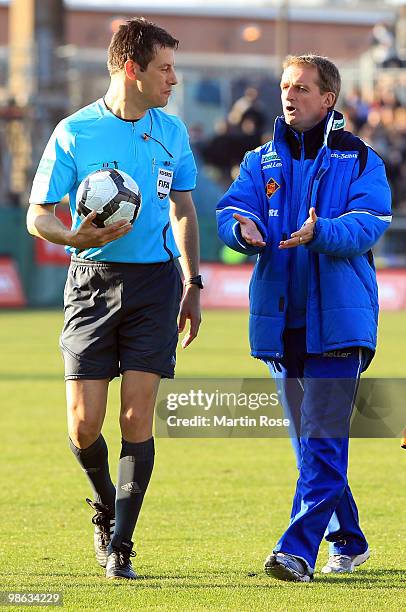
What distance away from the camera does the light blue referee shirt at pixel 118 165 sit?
6.39 m

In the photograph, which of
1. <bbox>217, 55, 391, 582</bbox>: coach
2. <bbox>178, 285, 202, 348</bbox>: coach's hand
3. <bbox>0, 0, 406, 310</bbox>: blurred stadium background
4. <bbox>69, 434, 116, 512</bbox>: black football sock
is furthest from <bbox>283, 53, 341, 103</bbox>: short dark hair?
<bbox>0, 0, 406, 310</bbox>: blurred stadium background

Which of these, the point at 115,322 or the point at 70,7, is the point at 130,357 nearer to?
the point at 115,322

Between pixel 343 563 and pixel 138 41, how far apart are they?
2.65m

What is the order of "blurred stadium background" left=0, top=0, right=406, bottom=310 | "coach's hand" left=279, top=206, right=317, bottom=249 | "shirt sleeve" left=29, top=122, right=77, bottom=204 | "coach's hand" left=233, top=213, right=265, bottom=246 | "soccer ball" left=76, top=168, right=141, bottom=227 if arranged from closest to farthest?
"coach's hand" left=279, top=206, right=317, bottom=249
"soccer ball" left=76, top=168, right=141, bottom=227
"coach's hand" left=233, top=213, right=265, bottom=246
"shirt sleeve" left=29, top=122, right=77, bottom=204
"blurred stadium background" left=0, top=0, right=406, bottom=310

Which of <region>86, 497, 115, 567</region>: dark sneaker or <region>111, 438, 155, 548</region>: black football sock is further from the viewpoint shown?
<region>86, 497, 115, 567</region>: dark sneaker

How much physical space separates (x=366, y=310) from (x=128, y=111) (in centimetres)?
145

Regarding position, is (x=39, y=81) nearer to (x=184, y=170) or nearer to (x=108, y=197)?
(x=184, y=170)

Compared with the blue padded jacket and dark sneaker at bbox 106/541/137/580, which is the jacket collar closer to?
the blue padded jacket

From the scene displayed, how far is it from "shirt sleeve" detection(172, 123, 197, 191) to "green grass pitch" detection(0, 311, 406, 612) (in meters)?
1.86

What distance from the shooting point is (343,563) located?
6641mm

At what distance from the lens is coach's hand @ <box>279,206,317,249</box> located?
597cm

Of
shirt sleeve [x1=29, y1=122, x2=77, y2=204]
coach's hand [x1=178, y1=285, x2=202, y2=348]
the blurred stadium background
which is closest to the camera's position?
shirt sleeve [x1=29, y1=122, x2=77, y2=204]

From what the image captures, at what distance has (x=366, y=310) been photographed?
6.27 metres

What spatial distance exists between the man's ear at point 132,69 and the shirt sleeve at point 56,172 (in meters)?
0.39
